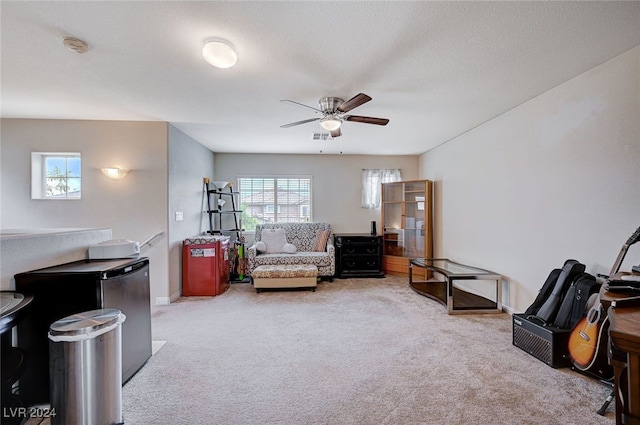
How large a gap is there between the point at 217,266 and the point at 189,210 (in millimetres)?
1097

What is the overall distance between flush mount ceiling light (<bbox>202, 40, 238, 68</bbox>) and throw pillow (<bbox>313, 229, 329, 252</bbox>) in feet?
12.8

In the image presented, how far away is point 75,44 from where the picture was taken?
1.98m

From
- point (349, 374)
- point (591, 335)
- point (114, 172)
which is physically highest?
point (114, 172)

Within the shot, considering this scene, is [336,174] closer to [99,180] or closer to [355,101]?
[355,101]

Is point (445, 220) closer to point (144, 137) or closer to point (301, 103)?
point (301, 103)

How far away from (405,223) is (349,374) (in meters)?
4.05

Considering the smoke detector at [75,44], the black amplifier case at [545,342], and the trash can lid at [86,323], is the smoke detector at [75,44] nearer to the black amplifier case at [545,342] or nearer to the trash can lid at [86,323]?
the trash can lid at [86,323]

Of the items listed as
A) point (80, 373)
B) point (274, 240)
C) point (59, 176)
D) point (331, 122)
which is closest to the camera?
point (80, 373)

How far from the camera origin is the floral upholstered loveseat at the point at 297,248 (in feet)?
15.7

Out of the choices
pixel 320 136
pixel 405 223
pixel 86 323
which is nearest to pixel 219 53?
pixel 86 323

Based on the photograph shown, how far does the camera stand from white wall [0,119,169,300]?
3688 mm

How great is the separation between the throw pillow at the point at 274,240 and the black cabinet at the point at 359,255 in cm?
113

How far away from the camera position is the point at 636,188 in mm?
2078

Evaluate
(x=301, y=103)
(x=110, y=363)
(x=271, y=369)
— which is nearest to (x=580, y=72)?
(x=301, y=103)
